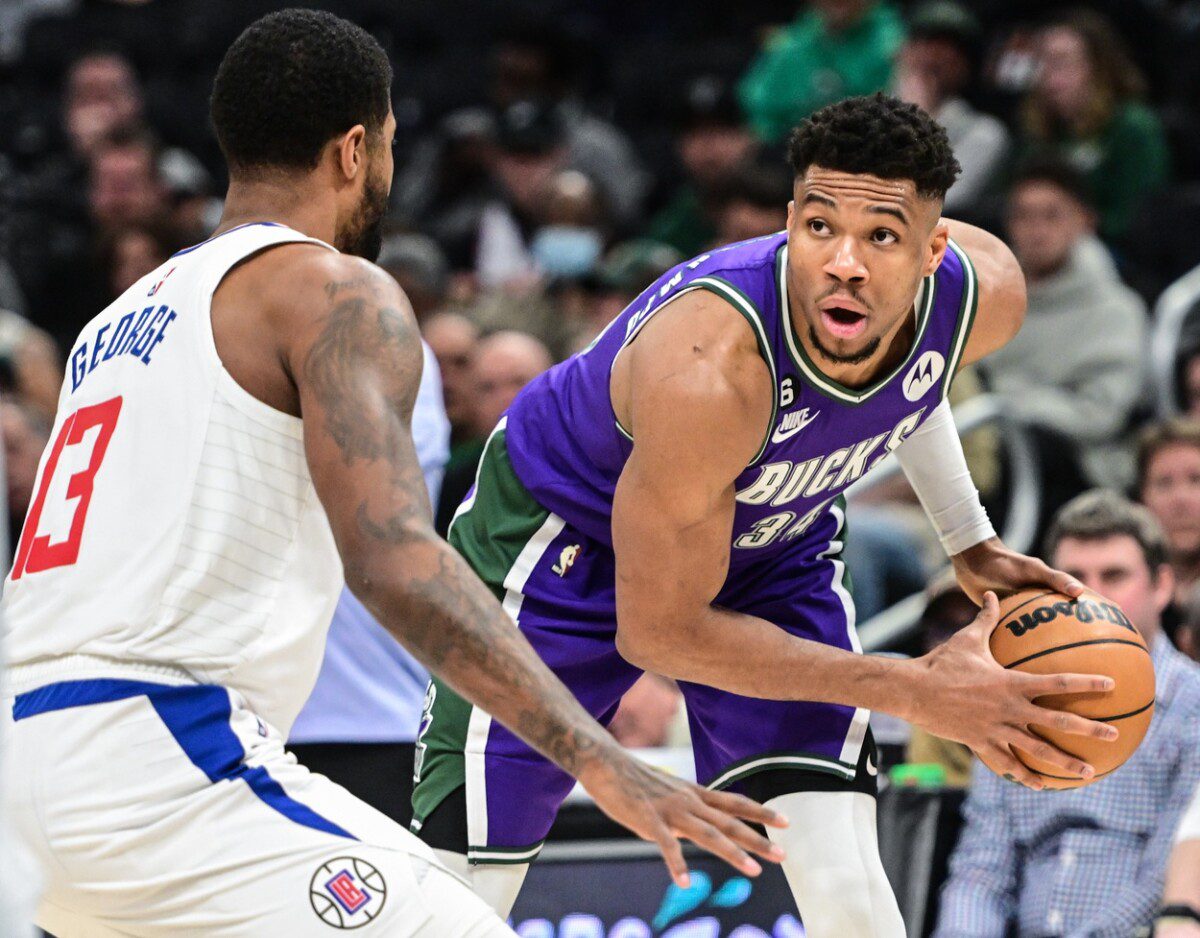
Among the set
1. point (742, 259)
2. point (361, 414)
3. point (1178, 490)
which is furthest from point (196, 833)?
point (1178, 490)

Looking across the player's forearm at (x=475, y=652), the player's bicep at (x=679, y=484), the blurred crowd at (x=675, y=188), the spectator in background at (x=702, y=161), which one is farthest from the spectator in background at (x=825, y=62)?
the player's forearm at (x=475, y=652)

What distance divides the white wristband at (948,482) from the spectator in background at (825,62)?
503 centimetres

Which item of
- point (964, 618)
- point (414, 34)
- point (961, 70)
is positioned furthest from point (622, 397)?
point (414, 34)

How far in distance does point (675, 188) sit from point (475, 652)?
24.2 feet

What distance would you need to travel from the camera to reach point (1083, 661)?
11.5 ft

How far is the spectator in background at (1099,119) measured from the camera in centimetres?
798

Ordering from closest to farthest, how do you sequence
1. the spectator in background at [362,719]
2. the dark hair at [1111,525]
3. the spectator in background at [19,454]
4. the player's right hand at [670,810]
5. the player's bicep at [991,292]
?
the player's right hand at [670,810] < the player's bicep at [991,292] < the spectator in background at [362,719] < the dark hair at [1111,525] < the spectator in background at [19,454]

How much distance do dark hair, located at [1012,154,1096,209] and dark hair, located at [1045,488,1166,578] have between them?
→ 94.9 inches

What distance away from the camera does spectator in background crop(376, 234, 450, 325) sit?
270 inches

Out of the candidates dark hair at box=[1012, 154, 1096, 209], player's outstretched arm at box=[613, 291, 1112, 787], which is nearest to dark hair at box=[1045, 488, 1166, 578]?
player's outstretched arm at box=[613, 291, 1112, 787]

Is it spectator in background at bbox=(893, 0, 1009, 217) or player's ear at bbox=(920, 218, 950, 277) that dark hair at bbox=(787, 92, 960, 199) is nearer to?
player's ear at bbox=(920, 218, 950, 277)

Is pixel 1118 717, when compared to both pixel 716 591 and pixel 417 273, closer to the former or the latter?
pixel 716 591

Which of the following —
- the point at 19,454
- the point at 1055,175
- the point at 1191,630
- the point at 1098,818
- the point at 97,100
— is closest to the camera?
the point at 1098,818

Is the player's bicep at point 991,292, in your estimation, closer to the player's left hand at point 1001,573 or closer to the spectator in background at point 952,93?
the player's left hand at point 1001,573
